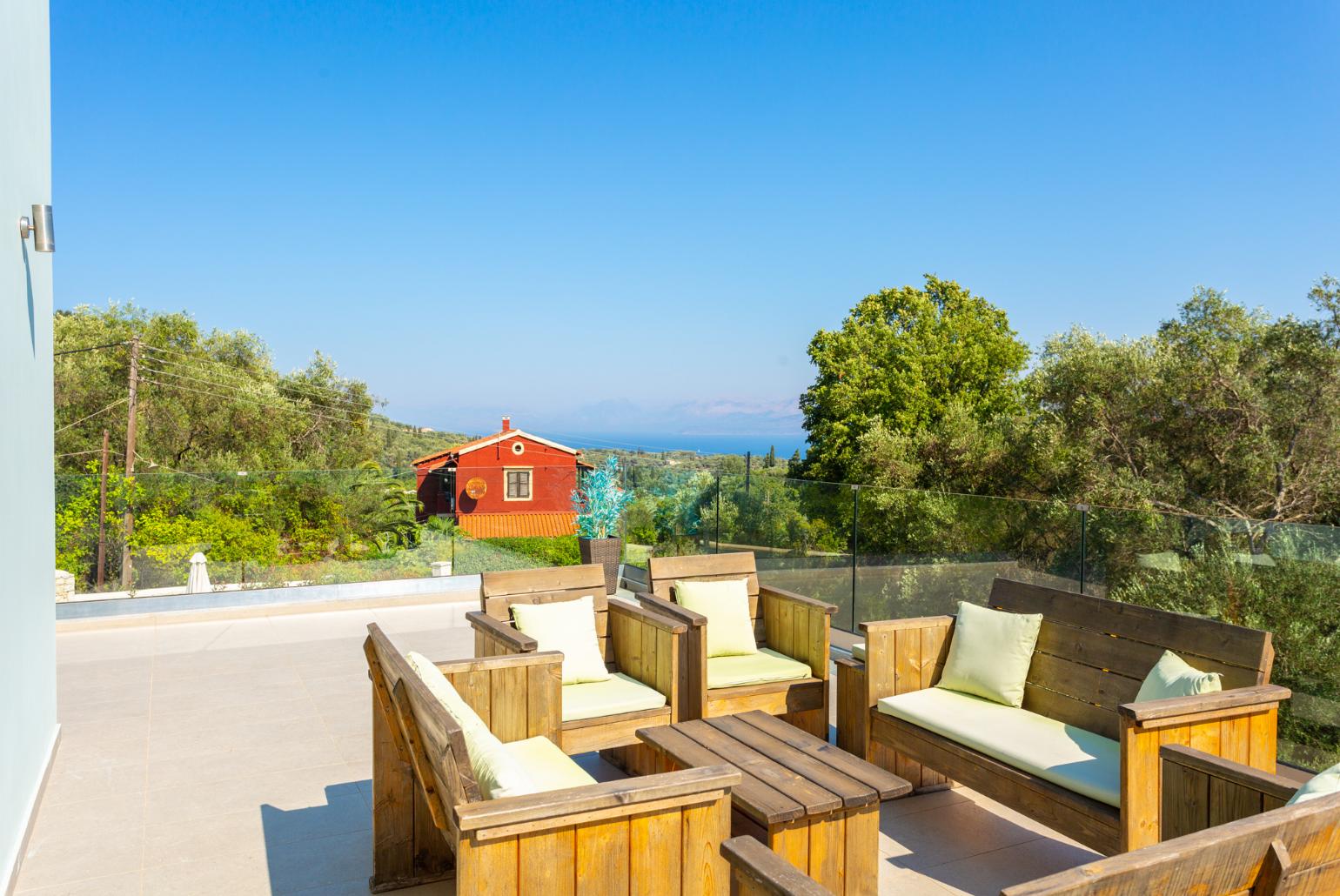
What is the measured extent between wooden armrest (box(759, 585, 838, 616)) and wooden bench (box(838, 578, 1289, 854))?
0.93 feet

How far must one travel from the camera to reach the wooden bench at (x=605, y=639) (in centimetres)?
354

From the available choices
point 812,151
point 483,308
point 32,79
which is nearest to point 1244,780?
point 32,79

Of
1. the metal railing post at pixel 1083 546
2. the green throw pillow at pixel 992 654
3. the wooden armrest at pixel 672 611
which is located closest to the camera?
the green throw pillow at pixel 992 654

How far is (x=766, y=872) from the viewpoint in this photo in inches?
56.4

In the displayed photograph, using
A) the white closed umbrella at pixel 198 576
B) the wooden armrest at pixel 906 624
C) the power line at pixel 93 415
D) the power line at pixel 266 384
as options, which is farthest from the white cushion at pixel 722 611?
the power line at pixel 266 384

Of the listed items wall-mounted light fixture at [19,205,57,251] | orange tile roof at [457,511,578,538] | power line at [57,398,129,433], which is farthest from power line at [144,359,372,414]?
wall-mounted light fixture at [19,205,57,251]

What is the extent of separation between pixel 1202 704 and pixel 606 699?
83.8 inches

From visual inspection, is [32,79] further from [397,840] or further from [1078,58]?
[1078,58]

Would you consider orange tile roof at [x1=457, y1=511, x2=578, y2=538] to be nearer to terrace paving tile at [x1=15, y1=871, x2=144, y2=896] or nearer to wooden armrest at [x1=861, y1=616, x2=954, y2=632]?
wooden armrest at [x1=861, y1=616, x2=954, y2=632]

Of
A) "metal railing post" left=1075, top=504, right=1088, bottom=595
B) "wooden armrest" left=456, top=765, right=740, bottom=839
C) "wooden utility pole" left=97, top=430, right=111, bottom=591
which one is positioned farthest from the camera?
"wooden utility pole" left=97, top=430, right=111, bottom=591

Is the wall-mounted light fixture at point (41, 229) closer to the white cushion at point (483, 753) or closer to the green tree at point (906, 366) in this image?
the white cushion at point (483, 753)

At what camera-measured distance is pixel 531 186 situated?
31.1 meters

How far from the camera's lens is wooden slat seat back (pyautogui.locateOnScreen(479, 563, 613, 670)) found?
399 centimetres

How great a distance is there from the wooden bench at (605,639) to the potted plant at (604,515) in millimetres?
4455
